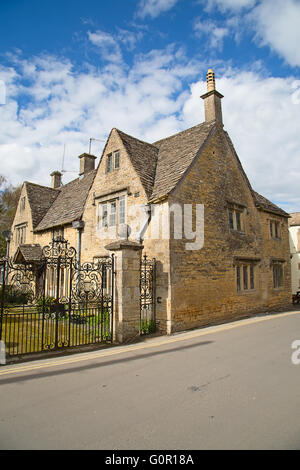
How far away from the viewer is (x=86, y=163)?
24.5 meters

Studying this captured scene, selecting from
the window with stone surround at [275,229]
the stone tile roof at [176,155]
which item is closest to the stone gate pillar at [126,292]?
the stone tile roof at [176,155]

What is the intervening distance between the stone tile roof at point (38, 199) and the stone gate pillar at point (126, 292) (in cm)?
1522

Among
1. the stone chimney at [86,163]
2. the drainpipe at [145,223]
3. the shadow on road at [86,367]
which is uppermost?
the stone chimney at [86,163]

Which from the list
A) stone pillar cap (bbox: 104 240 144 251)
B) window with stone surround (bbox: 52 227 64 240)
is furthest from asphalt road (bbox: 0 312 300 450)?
window with stone surround (bbox: 52 227 64 240)

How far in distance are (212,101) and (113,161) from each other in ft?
20.7

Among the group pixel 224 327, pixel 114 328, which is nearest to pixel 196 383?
pixel 114 328

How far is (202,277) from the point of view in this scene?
1238cm

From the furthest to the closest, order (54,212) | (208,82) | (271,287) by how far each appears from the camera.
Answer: (54,212) < (271,287) < (208,82)

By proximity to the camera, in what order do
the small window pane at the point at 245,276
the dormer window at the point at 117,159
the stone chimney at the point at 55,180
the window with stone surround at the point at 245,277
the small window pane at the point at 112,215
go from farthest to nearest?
the stone chimney at the point at 55,180
the small window pane at the point at 245,276
the window with stone surround at the point at 245,277
the dormer window at the point at 117,159
the small window pane at the point at 112,215

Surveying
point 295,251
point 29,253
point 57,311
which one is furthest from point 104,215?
point 295,251

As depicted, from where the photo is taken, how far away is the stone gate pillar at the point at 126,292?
9.25 metres

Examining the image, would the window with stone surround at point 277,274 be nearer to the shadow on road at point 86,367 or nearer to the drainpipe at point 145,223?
the drainpipe at point 145,223
